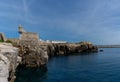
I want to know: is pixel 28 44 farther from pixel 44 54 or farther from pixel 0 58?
pixel 0 58

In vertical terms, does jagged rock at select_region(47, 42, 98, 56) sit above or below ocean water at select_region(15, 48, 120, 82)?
above

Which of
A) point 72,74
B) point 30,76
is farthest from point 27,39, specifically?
point 72,74

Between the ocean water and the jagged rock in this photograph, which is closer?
the ocean water

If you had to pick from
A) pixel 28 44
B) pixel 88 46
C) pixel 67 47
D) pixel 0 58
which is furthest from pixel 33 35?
pixel 88 46

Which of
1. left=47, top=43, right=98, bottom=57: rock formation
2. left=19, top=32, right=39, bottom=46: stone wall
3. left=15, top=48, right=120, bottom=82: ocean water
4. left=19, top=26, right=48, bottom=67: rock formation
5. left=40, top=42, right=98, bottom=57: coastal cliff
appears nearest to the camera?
left=15, top=48, right=120, bottom=82: ocean water

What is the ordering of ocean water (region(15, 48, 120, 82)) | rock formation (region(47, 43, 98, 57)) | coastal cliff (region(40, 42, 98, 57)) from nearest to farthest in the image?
ocean water (region(15, 48, 120, 82))
coastal cliff (region(40, 42, 98, 57))
rock formation (region(47, 43, 98, 57))

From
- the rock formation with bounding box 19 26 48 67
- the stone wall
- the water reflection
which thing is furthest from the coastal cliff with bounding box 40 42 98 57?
the water reflection

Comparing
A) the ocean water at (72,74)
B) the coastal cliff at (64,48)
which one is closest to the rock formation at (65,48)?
the coastal cliff at (64,48)

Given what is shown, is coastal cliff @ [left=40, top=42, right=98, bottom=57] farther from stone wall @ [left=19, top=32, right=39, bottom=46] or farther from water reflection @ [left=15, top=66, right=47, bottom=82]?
water reflection @ [left=15, top=66, right=47, bottom=82]

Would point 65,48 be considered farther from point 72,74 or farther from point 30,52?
point 72,74

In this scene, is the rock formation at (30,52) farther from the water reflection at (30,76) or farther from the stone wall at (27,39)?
the water reflection at (30,76)

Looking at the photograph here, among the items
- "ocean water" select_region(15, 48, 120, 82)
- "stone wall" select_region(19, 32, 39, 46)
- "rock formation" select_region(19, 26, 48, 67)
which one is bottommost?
"ocean water" select_region(15, 48, 120, 82)

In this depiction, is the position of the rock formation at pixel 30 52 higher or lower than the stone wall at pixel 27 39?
lower

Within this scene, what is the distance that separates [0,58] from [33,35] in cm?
4001
